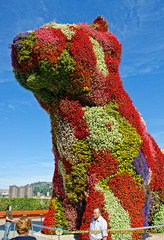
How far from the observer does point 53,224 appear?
31.0 ft

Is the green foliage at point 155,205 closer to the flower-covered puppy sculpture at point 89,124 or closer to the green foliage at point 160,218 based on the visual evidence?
the green foliage at point 160,218

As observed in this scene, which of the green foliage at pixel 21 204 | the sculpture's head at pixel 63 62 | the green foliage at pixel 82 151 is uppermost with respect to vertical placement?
the sculpture's head at pixel 63 62

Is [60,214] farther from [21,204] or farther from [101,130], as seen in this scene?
[21,204]

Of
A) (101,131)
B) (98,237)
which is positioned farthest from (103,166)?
(98,237)

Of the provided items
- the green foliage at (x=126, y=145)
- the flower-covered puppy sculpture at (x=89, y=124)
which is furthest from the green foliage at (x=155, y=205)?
the green foliage at (x=126, y=145)

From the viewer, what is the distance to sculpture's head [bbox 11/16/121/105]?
838cm

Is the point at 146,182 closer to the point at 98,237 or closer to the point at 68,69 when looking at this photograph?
the point at 98,237

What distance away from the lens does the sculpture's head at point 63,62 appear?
8.38 meters

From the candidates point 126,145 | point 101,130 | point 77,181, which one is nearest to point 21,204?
point 77,181

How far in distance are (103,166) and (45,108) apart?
3.39 metres

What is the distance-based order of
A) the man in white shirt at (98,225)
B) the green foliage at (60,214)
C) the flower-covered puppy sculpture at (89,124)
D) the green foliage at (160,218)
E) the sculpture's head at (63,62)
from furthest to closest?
the green foliage at (160,218)
the green foliage at (60,214)
the sculpture's head at (63,62)
the flower-covered puppy sculpture at (89,124)
the man in white shirt at (98,225)

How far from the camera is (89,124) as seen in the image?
328 inches

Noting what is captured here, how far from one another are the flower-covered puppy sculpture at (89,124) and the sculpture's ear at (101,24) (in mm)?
968

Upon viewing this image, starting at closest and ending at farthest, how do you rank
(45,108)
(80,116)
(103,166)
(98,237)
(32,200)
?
(98,237) < (103,166) < (80,116) < (45,108) < (32,200)
